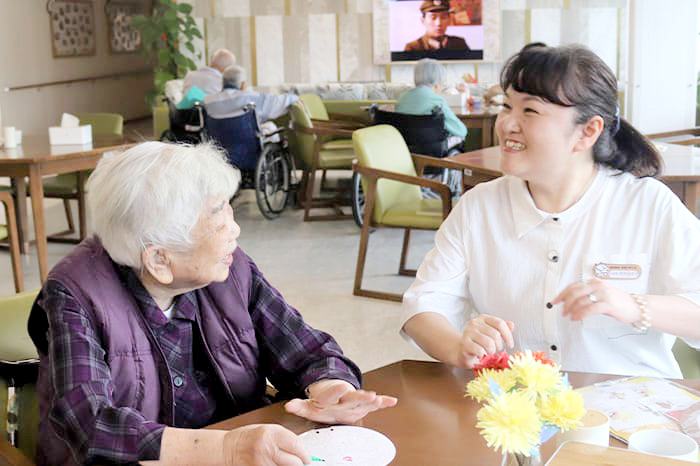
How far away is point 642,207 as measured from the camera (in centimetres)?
188

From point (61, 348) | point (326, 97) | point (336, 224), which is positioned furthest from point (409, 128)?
point (61, 348)

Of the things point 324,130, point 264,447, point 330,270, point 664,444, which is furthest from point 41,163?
point 664,444

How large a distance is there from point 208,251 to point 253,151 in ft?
16.5

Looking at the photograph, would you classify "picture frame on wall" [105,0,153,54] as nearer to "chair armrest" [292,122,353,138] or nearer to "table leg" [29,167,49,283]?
"chair armrest" [292,122,353,138]

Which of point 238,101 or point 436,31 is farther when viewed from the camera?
point 436,31

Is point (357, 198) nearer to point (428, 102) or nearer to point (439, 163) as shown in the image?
point (428, 102)

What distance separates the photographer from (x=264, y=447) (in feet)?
4.42

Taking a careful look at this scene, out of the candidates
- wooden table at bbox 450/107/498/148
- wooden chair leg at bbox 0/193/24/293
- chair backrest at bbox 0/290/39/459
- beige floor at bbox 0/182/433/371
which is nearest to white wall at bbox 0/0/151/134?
beige floor at bbox 0/182/433/371

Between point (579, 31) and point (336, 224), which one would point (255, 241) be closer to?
point (336, 224)

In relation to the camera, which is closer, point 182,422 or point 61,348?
point 61,348

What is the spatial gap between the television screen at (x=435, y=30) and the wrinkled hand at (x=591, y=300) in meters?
9.33

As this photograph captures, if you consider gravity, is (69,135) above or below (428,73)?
below

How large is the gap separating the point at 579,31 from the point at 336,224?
5.04 meters

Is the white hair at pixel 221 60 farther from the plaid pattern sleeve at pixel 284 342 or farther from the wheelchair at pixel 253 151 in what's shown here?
the plaid pattern sleeve at pixel 284 342
